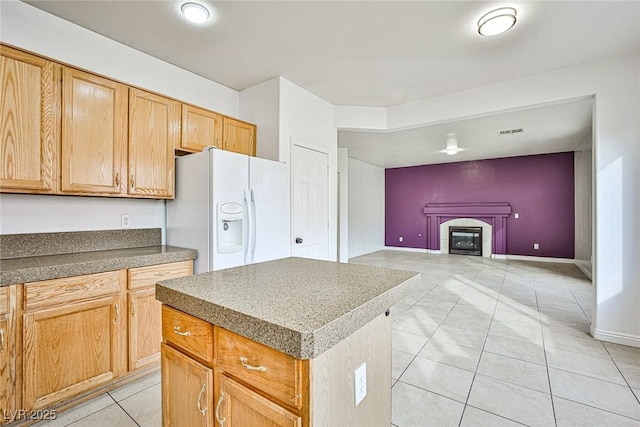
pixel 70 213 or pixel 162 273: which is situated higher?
pixel 70 213

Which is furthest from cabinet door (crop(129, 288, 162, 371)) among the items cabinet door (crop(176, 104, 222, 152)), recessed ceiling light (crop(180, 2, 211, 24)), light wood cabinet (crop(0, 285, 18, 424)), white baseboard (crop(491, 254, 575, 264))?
white baseboard (crop(491, 254, 575, 264))

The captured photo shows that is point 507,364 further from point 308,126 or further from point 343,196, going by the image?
point 343,196

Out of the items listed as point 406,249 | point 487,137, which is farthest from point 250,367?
point 406,249

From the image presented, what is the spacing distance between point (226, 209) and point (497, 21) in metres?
2.46

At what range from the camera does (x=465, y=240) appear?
792 cm

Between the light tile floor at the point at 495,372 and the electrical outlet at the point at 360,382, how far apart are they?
63 cm

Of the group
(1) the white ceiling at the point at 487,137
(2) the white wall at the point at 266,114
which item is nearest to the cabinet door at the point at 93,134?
(2) the white wall at the point at 266,114

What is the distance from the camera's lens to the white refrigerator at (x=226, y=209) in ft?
7.46

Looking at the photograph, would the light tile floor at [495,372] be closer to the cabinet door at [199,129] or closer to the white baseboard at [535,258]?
the cabinet door at [199,129]

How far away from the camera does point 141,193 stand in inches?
92.4

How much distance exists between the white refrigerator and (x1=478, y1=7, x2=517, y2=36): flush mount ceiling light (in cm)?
198

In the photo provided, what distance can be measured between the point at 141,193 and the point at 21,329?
110cm

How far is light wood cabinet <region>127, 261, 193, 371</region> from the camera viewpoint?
2037 millimetres

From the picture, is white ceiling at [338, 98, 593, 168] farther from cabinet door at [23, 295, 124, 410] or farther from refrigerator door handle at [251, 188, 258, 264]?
cabinet door at [23, 295, 124, 410]
